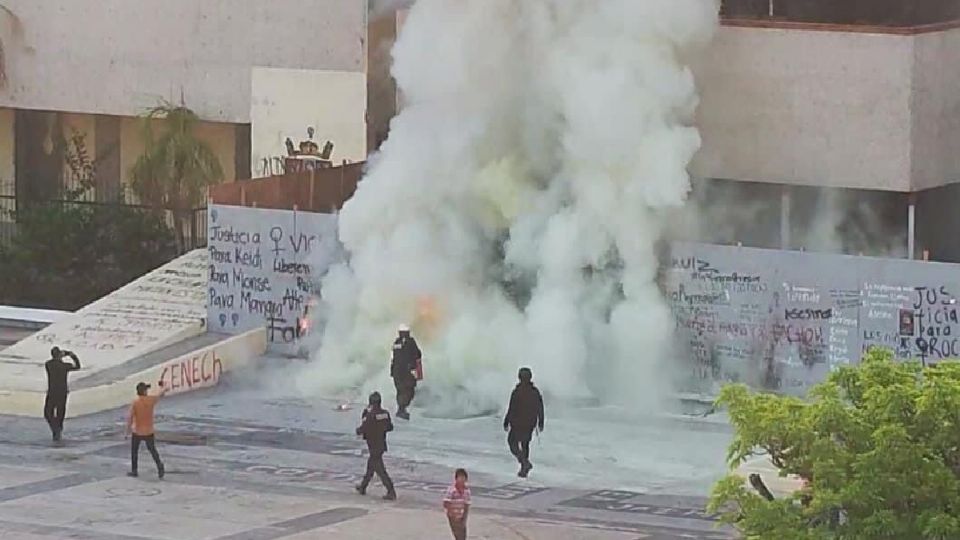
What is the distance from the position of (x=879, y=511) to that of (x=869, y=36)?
15954 millimetres

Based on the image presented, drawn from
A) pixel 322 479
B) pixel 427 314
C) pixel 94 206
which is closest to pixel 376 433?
pixel 322 479

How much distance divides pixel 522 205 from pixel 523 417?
18.8 feet

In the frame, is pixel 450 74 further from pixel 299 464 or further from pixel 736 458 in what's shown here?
pixel 736 458

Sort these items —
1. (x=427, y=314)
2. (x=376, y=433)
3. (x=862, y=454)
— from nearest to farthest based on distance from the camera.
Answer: (x=862, y=454) < (x=376, y=433) < (x=427, y=314)

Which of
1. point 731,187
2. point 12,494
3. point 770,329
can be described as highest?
point 731,187

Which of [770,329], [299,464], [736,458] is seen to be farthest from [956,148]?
[736,458]

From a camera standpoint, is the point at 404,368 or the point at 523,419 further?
the point at 404,368

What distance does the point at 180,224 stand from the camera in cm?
3538

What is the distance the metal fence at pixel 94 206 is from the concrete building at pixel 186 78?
0.16 metres

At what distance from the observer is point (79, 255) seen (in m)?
35.5

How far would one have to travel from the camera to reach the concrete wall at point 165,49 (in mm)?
34812

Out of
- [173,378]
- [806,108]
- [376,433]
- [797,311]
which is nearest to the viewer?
[376,433]

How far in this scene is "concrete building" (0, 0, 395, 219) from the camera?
33.9 m

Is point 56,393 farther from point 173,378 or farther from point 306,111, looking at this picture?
point 306,111
